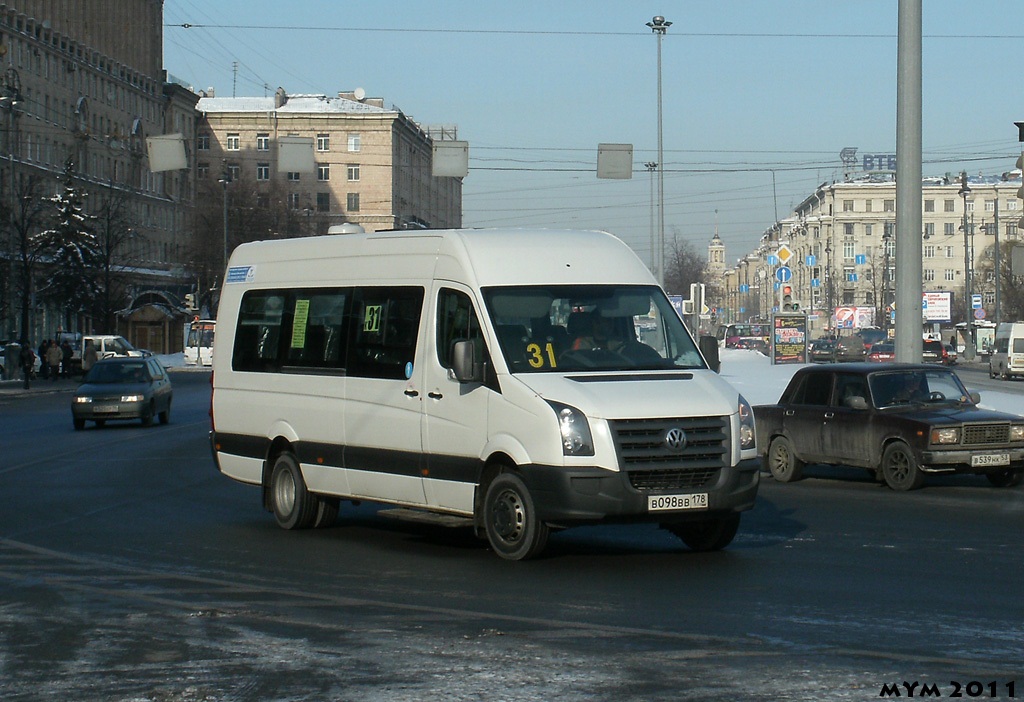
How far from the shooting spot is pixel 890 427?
18891 mm

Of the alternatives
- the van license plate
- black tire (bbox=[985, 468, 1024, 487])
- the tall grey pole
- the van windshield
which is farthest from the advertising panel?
the van license plate

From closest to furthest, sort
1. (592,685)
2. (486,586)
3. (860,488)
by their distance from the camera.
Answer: (592,685), (486,586), (860,488)

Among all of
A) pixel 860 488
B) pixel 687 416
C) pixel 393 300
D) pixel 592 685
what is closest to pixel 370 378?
pixel 393 300

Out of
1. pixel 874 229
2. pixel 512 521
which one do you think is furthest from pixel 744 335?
pixel 512 521

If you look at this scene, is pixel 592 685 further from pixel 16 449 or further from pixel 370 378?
pixel 16 449

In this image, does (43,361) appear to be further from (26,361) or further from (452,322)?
(452,322)

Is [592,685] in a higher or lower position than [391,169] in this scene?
lower

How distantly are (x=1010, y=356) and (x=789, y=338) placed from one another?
1254 centimetres

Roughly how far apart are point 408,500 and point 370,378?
116 centimetres

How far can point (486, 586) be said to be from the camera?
10.8m

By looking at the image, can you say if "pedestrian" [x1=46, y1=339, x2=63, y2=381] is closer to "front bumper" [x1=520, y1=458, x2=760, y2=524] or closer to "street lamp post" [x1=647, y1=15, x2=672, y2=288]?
"street lamp post" [x1=647, y1=15, x2=672, y2=288]

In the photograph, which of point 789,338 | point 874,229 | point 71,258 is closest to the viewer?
point 789,338

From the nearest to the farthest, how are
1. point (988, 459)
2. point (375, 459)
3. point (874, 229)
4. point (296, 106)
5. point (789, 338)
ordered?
point (375, 459)
point (988, 459)
point (789, 338)
point (296, 106)
point (874, 229)

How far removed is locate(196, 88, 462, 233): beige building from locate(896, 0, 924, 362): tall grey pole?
385 feet
